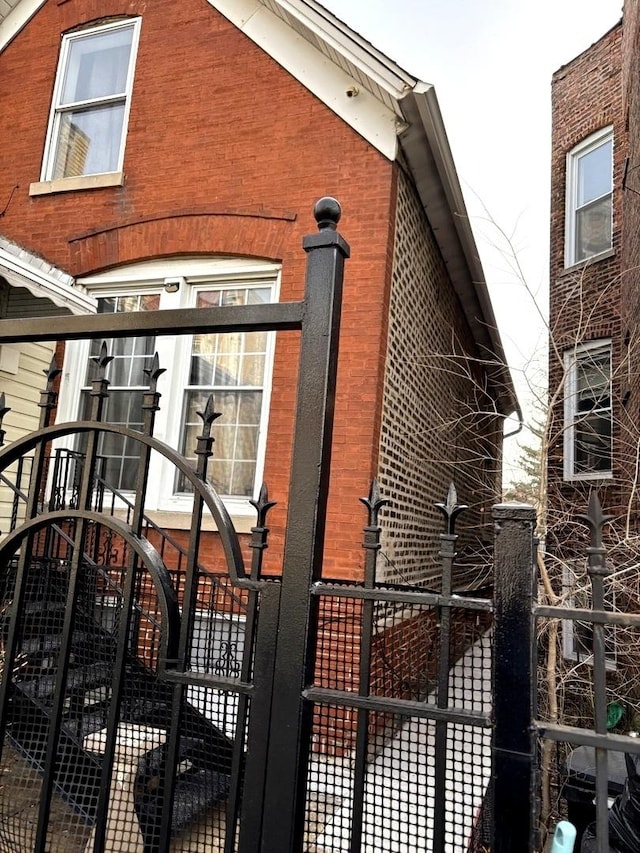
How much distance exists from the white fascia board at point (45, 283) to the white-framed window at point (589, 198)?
27.2 feet

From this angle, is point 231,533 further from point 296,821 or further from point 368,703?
point 296,821

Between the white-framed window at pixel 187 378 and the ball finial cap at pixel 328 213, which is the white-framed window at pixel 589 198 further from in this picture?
the ball finial cap at pixel 328 213

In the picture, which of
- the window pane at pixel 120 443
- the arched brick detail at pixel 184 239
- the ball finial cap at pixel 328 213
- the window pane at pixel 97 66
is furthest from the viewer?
the window pane at pixel 97 66

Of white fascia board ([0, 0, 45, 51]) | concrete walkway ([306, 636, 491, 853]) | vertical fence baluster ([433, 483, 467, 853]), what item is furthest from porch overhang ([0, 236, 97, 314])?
vertical fence baluster ([433, 483, 467, 853])

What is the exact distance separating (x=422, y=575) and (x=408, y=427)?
2013 mm

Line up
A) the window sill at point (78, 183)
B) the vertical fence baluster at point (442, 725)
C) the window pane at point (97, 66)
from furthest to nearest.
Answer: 1. the window pane at point (97, 66)
2. the window sill at point (78, 183)
3. the vertical fence baluster at point (442, 725)

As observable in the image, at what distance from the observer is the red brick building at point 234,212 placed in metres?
5.40

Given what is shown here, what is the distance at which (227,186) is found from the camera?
604 cm

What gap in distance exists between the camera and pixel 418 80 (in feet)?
16.7

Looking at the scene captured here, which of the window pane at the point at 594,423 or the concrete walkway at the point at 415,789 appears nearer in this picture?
the concrete walkway at the point at 415,789

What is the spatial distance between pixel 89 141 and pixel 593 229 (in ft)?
26.9

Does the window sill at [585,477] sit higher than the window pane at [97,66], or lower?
lower

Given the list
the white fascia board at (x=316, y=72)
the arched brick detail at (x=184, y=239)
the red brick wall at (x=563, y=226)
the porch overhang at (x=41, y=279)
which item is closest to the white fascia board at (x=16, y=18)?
the white fascia board at (x=316, y=72)

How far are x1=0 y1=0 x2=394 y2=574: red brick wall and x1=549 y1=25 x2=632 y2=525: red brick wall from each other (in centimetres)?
456
